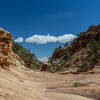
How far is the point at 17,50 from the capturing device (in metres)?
47.6

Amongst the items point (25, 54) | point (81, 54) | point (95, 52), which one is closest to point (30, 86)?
point (95, 52)

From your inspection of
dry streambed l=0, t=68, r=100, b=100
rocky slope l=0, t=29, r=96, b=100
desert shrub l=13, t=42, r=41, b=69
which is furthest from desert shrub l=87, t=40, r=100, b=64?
desert shrub l=13, t=42, r=41, b=69

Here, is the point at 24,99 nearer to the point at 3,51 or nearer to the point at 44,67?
the point at 3,51

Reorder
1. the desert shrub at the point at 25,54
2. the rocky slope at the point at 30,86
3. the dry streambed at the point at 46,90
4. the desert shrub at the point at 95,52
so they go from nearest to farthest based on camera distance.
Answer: the dry streambed at the point at 46,90
the rocky slope at the point at 30,86
the desert shrub at the point at 95,52
the desert shrub at the point at 25,54

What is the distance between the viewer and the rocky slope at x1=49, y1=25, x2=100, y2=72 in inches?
1184

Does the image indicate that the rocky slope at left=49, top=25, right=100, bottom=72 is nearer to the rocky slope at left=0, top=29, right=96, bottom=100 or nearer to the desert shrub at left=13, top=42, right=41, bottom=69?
the desert shrub at left=13, top=42, right=41, bottom=69

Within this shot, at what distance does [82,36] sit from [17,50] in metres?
28.4

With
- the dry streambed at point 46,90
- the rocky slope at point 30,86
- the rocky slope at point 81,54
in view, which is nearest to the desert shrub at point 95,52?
the rocky slope at point 81,54

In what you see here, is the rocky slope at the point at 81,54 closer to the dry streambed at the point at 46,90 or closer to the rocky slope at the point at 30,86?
the rocky slope at the point at 30,86

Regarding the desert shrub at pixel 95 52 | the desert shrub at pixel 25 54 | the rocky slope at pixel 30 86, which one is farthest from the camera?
the desert shrub at pixel 25 54

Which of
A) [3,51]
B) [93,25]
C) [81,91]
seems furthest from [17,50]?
[81,91]

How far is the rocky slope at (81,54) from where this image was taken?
30.1m

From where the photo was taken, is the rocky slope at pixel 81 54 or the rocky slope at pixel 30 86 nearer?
the rocky slope at pixel 30 86

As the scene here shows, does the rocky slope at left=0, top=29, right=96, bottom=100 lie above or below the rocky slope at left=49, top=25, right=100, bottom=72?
below
